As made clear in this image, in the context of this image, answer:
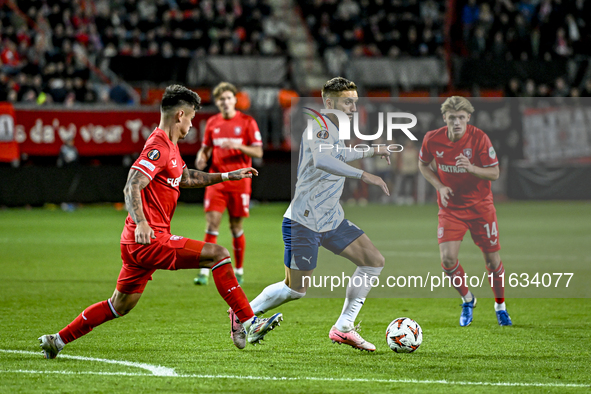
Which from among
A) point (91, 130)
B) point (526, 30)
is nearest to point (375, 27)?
point (526, 30)

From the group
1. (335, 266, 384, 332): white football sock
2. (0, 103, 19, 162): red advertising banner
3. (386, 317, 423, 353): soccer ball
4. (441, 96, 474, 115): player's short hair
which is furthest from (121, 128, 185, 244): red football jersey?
(0, 103, 19, 162): red advertising banner

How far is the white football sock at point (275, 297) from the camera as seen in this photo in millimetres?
6328

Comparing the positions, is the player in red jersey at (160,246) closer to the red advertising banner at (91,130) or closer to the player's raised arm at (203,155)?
the player's raised arm at (203,155)

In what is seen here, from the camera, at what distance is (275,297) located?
6383 mm

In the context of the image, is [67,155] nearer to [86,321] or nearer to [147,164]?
[86,321]

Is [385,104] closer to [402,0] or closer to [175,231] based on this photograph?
[402,0]

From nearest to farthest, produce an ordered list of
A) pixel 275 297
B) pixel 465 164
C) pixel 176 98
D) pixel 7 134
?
pixel 176 98, pixel 275 297, pixel 465 164, pixel 7 134

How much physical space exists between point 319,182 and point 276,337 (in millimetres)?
1427

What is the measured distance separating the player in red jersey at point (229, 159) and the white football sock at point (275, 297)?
3.58 metres

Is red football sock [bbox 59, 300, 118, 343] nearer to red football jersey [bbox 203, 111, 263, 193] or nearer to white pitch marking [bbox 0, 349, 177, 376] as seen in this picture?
white pitch marking [bbox 0, 349, 177, 376]

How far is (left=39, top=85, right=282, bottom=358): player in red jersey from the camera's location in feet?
18.5

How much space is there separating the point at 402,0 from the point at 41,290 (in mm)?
23151

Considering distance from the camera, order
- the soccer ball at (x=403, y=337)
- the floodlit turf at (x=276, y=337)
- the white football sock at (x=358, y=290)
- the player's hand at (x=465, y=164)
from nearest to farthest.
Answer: the floodlit turf at (x=276, y=337) → the soccer ball at (x=403, y=337) → the white football sock at (x=358, y=290) → the player's hand at (x=465, y=164)

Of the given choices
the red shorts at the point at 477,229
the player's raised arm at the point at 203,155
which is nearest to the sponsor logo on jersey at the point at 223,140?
the player's raised arm at the point at 203,155
